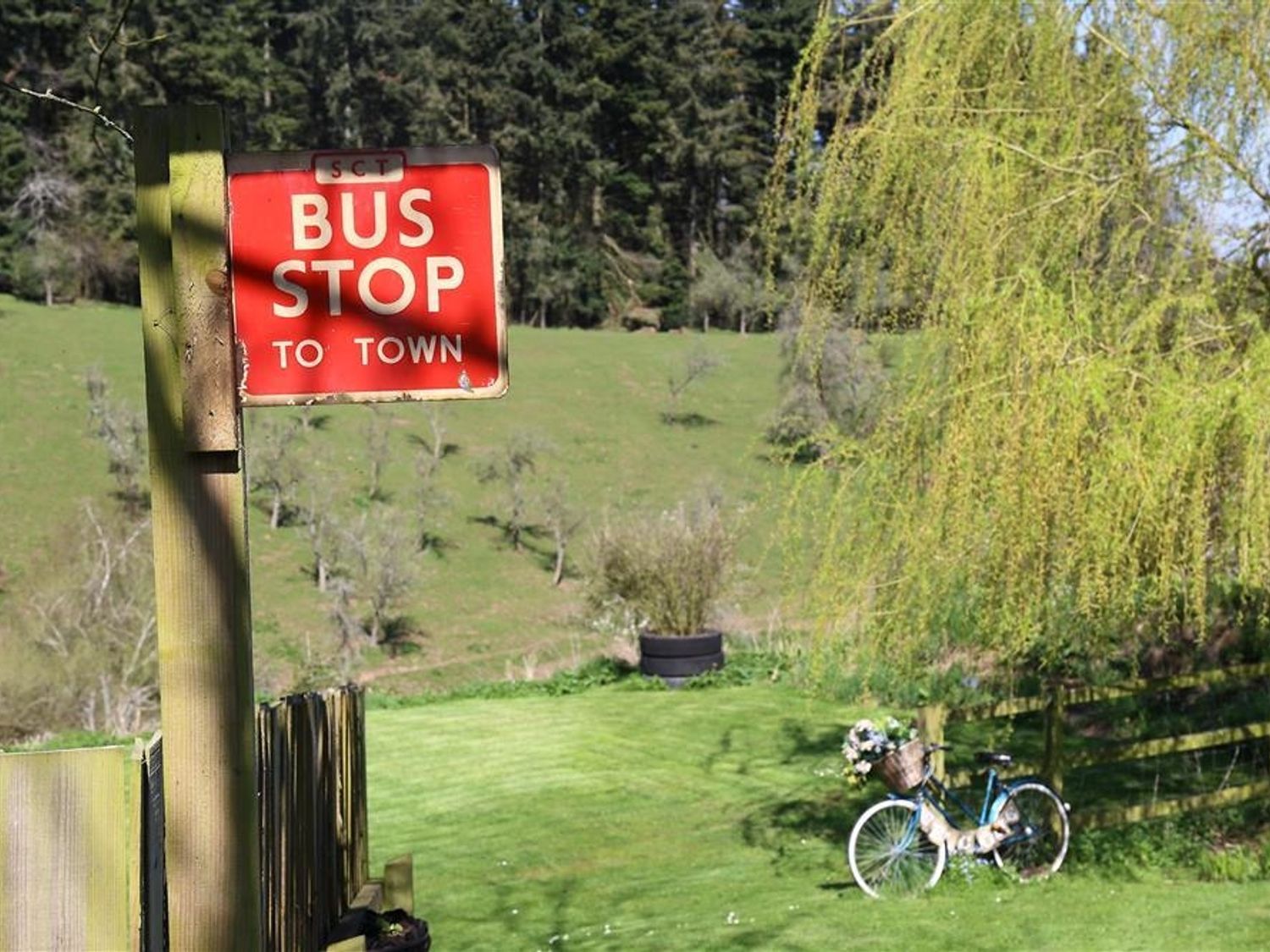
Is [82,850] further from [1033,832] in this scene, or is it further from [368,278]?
[1033,832]

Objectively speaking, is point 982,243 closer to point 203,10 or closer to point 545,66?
point 203,10

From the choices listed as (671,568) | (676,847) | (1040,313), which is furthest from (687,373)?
(1040,313)

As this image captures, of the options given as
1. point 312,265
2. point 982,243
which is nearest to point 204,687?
point 312,265

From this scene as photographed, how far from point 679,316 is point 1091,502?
4021cm

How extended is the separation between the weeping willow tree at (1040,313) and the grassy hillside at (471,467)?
27.8ft

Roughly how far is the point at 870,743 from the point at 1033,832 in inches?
37.8

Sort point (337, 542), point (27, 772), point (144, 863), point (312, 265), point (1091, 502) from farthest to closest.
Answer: point (337, 542) → point (1091, 502) → point (144, 863) → point (27, 772) → point (312, 265)

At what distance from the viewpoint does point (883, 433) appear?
7.20m

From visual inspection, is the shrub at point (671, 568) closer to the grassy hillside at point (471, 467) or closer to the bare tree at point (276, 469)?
the grassy hillside at point (471, 467)

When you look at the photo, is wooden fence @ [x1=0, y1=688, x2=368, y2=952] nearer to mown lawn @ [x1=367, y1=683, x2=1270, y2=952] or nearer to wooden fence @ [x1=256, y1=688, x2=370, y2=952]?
wooden fence @ [x1=256, y1=688, x2=370, y2=952]

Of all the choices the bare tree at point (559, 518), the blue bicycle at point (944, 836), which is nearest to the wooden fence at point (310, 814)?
the blue bicycle at point (944, 836)

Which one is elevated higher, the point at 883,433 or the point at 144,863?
the point at 883,433

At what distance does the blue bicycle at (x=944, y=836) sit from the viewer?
24.2ft

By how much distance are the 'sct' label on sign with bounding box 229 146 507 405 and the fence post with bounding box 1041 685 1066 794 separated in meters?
6.35
